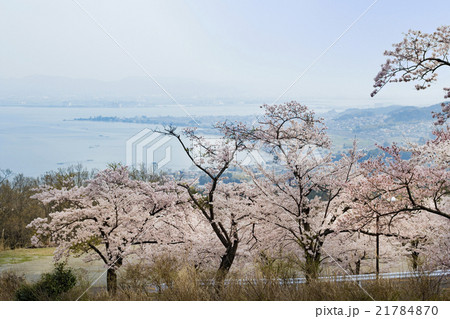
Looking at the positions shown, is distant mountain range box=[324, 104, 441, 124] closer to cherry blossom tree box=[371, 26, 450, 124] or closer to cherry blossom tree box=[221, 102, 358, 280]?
cherry blossom tree box=[221, 102, 358, 280]

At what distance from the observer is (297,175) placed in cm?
466

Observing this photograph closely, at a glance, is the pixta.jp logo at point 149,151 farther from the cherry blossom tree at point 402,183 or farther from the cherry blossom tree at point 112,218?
the cherry blossom tree at point 402,183

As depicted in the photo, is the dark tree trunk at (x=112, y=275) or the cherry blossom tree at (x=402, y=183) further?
the dark tree trunk at (x=112, y=275)

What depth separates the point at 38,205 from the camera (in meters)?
6.27

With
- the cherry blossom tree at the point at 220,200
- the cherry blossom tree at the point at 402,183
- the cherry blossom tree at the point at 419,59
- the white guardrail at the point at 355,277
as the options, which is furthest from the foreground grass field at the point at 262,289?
the cherry blossom tree at the point at 419,59

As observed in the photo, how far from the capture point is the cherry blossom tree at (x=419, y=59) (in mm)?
3953

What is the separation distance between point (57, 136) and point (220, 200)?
12.0ft

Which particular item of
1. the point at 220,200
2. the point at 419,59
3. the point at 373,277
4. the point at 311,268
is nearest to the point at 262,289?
the point at 311,268

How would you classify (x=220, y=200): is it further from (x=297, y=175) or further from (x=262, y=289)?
(x=262, y=289)

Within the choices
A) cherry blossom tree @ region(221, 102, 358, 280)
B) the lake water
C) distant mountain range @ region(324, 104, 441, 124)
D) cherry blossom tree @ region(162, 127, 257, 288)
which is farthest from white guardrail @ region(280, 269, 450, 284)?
the lake water

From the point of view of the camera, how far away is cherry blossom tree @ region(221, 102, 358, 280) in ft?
15.2

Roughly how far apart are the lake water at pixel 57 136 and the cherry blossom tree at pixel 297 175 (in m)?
2.04
